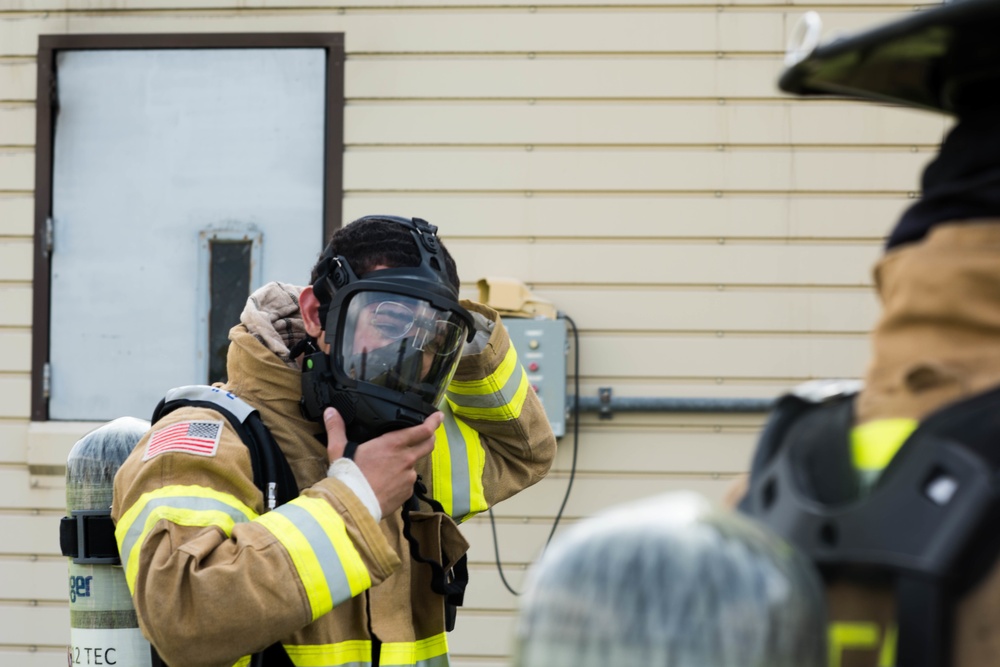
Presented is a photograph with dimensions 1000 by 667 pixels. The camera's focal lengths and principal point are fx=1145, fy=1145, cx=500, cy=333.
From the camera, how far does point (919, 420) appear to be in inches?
42.2

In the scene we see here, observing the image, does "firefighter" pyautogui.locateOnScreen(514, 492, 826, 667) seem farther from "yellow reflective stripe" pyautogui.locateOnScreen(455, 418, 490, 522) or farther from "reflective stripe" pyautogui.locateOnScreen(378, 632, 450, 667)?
"yellow reflective stripe" pyautogui.locateOnScreen(455, 418, 490, 522)

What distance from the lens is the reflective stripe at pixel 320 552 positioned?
217cm

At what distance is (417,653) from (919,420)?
66.5 inches

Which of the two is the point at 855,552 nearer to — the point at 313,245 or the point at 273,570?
the point at 273,570

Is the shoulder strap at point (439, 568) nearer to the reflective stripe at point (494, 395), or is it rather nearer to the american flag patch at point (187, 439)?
the reflective stripe at point (494, 395)

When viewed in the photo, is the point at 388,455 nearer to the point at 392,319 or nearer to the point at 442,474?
the point at 392,319

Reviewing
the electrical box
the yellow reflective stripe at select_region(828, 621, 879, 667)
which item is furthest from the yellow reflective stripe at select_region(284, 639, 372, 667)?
the electrical box

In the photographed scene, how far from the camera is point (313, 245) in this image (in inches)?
201

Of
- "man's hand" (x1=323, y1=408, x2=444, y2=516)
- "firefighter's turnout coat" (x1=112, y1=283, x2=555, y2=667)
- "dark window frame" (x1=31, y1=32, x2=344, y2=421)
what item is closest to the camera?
"firefighter's turnout coat" (x1=112, y1=283, x2=555, y2=667)

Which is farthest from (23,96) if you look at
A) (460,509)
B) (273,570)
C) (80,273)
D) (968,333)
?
(968,333)

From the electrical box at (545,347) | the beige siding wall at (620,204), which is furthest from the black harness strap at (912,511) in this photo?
the beige siding wall at (620,204)

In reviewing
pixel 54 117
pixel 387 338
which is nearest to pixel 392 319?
pixel 387 338

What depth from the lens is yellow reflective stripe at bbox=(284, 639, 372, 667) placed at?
230cm

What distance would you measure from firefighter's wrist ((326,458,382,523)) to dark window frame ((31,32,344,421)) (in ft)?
9.27
